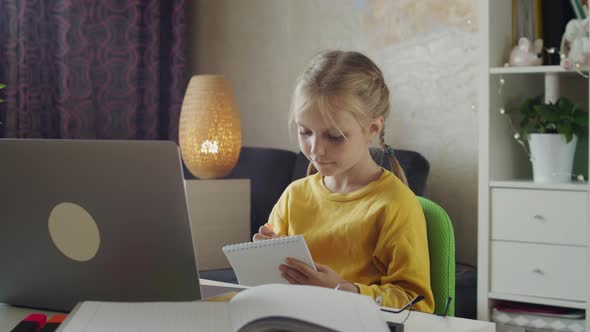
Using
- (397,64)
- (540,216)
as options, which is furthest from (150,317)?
(397,64)

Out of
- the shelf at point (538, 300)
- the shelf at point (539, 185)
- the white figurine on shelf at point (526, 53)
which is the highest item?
the white figurine on shelf at point (526, 53)

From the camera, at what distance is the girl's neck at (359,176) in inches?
62.8

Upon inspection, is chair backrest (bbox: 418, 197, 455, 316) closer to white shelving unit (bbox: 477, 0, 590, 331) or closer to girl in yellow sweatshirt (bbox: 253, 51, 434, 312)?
girl in yellow sweatshirt (bbox: 253, 51, 434, 312)

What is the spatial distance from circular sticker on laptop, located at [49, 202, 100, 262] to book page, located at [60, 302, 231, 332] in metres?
0.11

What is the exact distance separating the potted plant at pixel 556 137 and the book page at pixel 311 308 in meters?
1.64

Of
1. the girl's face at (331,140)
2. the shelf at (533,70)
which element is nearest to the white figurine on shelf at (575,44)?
the shelf at (533,70)

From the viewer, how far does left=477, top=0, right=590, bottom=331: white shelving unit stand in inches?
90.5

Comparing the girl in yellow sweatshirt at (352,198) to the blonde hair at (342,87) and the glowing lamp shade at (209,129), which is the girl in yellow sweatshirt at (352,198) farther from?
the glowing lamp shade at (209,129)

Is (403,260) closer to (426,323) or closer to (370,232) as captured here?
(370,232)

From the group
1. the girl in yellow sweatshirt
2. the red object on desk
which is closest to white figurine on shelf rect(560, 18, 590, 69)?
the girl in yellow sweatshirt

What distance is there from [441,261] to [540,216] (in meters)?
1.04

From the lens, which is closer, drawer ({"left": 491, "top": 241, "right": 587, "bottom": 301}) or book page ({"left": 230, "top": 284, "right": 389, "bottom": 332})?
book page ({"left": 230, "top": 284, "right": 389, "bottom": 332})

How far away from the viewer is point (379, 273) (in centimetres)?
146

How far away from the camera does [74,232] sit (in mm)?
1080
